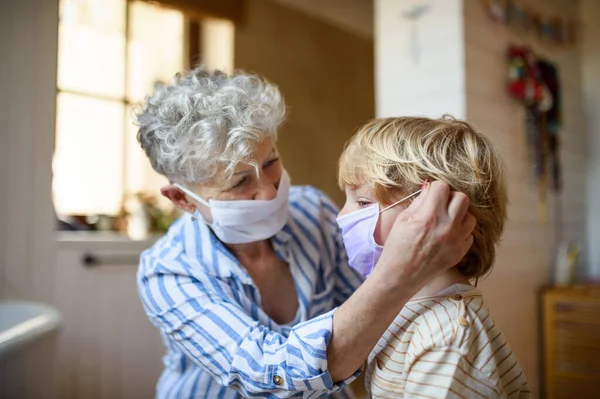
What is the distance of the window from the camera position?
2.98 metres

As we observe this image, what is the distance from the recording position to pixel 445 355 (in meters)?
0.84

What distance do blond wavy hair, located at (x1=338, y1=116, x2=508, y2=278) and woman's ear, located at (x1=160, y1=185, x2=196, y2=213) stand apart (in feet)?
1.45

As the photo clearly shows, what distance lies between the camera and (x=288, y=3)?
3920mm

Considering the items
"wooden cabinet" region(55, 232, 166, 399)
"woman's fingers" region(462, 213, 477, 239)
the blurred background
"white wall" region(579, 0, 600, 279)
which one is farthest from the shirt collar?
"white wall" region(579, 0, 600, 279)

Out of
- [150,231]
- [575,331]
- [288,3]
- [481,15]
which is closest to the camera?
[481,15]

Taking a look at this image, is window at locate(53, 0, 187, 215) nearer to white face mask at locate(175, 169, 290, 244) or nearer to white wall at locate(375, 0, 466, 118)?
white wall at locate(375, 0, 466, 118)

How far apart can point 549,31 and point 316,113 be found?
1.85 metres

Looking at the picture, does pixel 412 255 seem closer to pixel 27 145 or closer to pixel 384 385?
pixel 384 385

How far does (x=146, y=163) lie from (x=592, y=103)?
284cm

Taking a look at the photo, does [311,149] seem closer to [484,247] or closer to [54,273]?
[54,273]

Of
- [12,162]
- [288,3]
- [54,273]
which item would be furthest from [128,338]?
[288,3]

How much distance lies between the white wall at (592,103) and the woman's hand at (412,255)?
9.08ft

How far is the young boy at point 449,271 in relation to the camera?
0.85 meters

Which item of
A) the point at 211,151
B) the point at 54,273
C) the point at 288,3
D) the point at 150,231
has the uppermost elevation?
the point at 288,3
